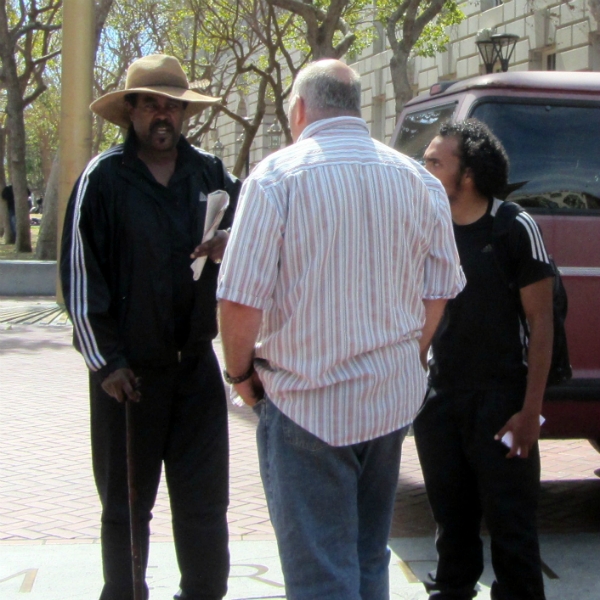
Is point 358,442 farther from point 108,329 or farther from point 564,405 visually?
point 564,405

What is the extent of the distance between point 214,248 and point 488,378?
3.45ft

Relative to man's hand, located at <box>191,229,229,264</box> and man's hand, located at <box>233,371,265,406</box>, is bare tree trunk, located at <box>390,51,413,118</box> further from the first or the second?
man's hand, located at <box>233,371,265,406</box>

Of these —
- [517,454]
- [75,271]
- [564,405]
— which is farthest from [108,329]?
[564,405]

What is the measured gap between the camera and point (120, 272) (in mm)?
3455

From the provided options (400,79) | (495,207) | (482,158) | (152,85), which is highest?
(400,79)

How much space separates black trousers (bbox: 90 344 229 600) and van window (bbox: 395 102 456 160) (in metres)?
2.34

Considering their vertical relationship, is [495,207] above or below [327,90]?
below

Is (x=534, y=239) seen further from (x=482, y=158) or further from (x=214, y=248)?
(x=214, y=248)

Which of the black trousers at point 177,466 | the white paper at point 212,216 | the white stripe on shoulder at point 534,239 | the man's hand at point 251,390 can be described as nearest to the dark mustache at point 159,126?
the white paper at point 212,216

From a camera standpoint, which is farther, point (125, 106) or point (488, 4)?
point (488, 4)

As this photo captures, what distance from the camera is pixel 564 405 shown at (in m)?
4.81

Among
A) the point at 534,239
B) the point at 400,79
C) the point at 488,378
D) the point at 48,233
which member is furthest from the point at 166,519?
the point at 48,233

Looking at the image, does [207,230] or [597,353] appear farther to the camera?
[597,353]

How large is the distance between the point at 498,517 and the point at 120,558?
1298 mm
